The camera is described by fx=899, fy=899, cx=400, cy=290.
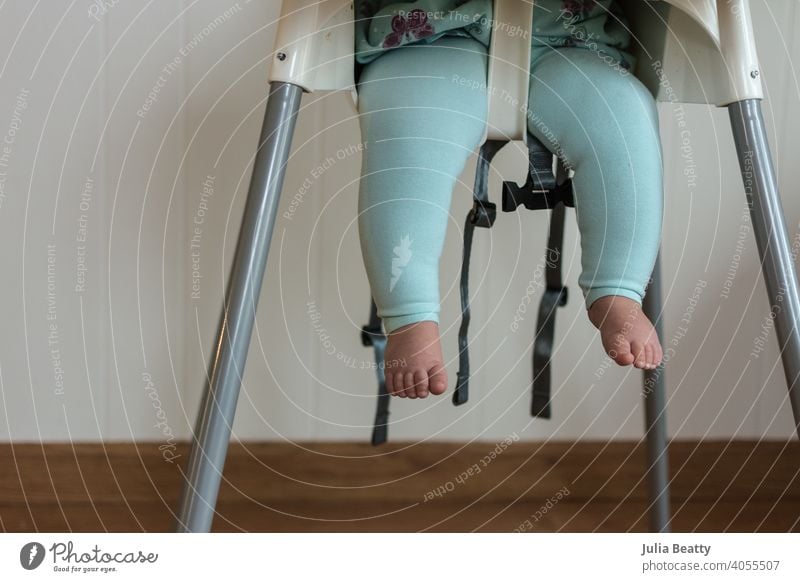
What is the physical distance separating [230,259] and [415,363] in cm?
31

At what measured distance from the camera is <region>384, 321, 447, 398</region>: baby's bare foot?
42 cm

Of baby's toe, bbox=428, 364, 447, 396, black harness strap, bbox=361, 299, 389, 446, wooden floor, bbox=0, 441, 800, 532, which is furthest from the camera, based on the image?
wooden floor, bbox=0, 441, 800, 532

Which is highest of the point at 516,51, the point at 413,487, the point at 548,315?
the point at 516,51

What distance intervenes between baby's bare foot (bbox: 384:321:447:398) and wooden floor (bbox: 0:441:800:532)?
0.96 feet

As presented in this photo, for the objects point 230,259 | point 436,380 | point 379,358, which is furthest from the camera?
point 230,259

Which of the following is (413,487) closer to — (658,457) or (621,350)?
(658,457)

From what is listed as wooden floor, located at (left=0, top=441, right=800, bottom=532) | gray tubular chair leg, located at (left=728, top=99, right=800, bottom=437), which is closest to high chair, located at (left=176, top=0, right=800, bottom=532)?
gray tubular chair leg, located at (left=728, top=99, right=800, bottom=437)

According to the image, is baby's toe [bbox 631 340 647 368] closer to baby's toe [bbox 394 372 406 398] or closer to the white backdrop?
baby's toe [bbox 394 372 406 398]

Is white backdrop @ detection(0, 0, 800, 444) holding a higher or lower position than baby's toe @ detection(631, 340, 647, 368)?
higher

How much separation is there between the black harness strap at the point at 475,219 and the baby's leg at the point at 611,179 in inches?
1.5

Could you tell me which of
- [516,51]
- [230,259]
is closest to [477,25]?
[516,51]

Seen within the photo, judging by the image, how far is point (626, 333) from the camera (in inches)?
16.7

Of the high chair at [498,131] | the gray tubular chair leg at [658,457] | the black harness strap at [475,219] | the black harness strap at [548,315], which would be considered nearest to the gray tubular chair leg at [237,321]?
the high chair at [498,131]

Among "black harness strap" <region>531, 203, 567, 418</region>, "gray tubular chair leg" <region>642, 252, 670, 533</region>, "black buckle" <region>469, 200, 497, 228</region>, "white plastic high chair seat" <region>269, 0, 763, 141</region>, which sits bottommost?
"gray tubular chair leg" <region>642, 252, 670, 533</region>
